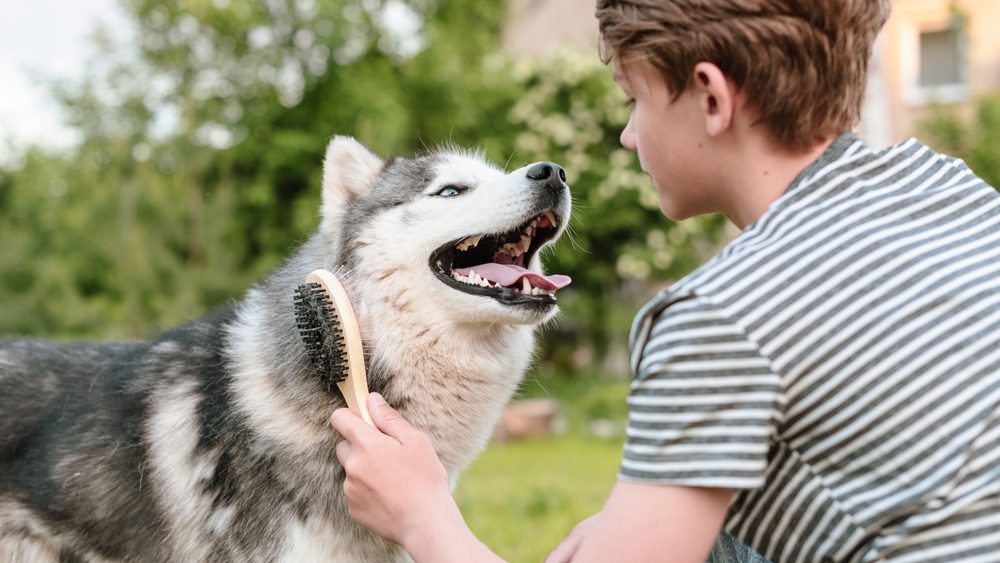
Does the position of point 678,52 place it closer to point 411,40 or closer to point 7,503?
point 7,503

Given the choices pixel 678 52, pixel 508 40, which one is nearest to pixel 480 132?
pixel 508 40

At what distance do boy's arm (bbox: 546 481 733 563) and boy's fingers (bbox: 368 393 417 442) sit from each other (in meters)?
0.62

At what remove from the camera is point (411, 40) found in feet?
43.1

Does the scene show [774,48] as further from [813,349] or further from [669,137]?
[813,349]

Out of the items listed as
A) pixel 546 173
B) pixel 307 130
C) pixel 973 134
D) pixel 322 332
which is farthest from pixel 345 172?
pixel 973 134

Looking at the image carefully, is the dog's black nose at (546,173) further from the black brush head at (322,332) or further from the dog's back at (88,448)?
the dog's back at (88,448)

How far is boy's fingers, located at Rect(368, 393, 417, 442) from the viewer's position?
6.29 feet

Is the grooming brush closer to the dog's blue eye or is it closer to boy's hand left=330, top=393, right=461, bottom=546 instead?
boy's hand left=330, top=393, right=461, bottom=546

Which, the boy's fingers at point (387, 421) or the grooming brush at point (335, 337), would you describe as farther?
the grooming brush at point (335, 337)

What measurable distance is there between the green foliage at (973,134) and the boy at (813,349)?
11963 mm

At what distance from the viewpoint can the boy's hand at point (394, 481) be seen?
175 cm

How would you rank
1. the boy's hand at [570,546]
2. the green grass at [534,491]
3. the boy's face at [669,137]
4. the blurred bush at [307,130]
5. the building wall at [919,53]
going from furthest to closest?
the building wall at [919,53] < the blurred bush at [307,130] < the green grass at [534,491] < the boy's hand at [570,546] < the boy's face at [669,137]

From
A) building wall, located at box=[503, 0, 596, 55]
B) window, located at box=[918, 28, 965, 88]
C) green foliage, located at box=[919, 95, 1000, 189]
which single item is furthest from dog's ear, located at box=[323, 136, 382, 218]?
window, located at box=[918, 28, 965, 88]

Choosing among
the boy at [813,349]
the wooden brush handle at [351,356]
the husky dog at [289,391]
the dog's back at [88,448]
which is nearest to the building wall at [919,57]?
the husky dog at [289,391]
